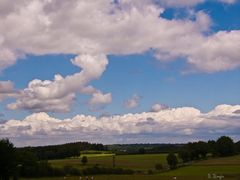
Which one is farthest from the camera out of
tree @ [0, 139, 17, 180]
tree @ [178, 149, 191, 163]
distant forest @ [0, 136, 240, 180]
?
tree @ [178, 149, 191, 163]

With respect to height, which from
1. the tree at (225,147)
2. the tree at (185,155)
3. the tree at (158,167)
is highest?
the tree at (225,147)

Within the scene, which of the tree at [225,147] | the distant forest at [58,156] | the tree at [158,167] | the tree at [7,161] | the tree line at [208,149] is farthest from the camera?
the tree at [225,147]

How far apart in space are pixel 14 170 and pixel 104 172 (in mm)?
45429

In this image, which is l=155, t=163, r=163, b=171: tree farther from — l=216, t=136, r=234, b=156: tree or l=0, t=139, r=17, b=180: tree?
l=0, t=139, r=17, b=180: tree

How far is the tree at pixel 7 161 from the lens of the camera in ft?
289

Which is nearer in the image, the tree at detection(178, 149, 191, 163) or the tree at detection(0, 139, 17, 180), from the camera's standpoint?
the tree at detection(0, 139, 17, 180)

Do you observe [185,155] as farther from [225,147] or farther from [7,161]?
[7,161]

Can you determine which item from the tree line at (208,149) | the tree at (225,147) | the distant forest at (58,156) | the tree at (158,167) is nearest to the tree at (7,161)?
the distant forest at (58,156)

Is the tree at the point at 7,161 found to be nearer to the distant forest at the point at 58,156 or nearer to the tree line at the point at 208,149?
the distant forest at the point at 58,156

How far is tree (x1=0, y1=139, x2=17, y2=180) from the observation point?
88000mm

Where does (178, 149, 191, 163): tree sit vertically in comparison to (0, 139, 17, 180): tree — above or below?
above

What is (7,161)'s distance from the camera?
88.4 meters

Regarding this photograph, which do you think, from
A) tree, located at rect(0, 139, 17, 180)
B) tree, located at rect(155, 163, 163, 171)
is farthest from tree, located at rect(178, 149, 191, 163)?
tree, located at rect(0, 139, 17, 180)

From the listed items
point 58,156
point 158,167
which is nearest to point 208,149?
point 158,167
